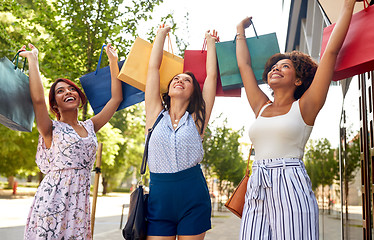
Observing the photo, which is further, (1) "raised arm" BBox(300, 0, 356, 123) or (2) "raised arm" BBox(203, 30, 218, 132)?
(2) "raised arm" BBox(203, 30, 218, 132)

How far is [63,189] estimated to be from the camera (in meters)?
2.88

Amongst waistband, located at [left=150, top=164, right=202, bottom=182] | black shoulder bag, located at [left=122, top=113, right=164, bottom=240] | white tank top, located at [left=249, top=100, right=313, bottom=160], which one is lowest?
black shoulder bag, located at [left=122, top=113, right=164, bottom=240]

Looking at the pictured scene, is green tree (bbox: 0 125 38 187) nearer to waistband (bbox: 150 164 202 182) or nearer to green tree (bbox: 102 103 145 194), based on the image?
green tree (bbox: 102 103 145 194)

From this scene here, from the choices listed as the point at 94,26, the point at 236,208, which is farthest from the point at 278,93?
the point at 94,26

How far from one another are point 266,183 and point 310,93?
1.98ft

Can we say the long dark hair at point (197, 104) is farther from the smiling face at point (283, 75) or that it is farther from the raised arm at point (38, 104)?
the raised arm at point (38, 104)

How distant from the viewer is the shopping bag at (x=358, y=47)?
2.38 m

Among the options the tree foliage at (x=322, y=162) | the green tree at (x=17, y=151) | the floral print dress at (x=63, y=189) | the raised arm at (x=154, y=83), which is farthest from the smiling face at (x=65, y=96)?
the green tree at (x=17, y=151)

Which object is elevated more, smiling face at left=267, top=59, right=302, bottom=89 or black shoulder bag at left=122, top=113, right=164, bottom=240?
smiling face at left=267, top=59, right=302, bottom=89

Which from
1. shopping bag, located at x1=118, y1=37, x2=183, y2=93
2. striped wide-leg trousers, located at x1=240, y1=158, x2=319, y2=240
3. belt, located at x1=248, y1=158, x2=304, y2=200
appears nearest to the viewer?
striped wide-leg trousers, located at x1=240, y1=158, x2=319, y2=240

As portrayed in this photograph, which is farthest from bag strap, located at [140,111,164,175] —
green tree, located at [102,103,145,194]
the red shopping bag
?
green tree, located at [102,103,145,194]

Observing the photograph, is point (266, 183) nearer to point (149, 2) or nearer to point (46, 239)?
point (46, 239)

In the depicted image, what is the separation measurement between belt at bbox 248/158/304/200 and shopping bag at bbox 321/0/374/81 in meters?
0.67

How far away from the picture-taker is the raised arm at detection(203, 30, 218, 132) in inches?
112
